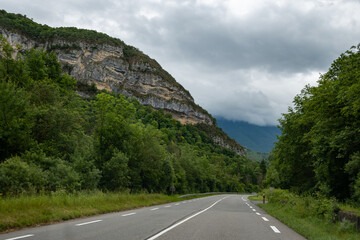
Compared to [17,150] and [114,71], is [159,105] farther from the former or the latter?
[17,150]

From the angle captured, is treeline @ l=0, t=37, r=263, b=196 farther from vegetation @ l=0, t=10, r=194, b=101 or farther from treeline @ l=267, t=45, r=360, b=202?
vegetation @ l=0, t=10, r=194, b=101

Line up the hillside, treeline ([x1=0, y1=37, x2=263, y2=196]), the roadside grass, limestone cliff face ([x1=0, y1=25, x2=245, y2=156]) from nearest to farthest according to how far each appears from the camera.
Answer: the roadside grass, treeline ([x1=0, y1=37, x2=263, y2=196]), the hillside, limestone cliff face ([x1=0, y1=25, x2=245, y2=156])

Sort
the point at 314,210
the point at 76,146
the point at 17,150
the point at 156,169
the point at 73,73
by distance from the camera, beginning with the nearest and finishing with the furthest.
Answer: the point at 314,210 → the point at 17,150 → the point at 76,146 → the point at 156,169 → the point at 73,73

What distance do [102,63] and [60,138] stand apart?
16096 centimetres

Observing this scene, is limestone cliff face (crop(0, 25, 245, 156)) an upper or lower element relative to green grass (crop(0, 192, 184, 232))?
upper

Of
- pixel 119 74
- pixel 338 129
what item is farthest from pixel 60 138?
pixel 119 74

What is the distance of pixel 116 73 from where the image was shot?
17988cm

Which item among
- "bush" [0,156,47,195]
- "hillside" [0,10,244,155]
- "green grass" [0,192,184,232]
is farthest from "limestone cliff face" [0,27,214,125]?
"green grass" [0,192,184,232]

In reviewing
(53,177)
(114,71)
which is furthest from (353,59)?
(114,71)

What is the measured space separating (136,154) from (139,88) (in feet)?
537

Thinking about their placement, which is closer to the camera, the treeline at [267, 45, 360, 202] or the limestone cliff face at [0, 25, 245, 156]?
the treeline at [267, 45, 360, 202]

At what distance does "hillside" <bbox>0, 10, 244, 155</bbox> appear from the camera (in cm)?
14825

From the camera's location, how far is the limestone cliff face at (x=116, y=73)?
158250 mm

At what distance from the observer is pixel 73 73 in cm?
15500
